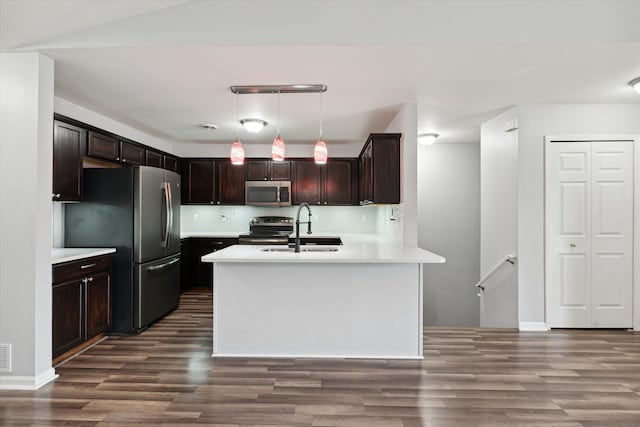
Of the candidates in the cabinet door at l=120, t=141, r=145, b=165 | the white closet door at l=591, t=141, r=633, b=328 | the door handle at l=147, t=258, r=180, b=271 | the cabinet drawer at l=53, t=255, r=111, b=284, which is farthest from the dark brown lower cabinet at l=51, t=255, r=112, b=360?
the white closet door at l=591, t=141, r=633, b=328

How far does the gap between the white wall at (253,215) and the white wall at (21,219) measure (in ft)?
13.8

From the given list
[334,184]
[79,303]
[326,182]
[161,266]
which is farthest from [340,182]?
[79,303]

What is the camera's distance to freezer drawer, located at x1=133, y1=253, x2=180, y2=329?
13.6ft

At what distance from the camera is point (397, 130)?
15.3 ft

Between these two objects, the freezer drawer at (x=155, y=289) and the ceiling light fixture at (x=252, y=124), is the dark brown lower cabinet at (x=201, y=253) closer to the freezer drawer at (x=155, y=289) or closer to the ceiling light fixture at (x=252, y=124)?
the freezer drawer at (x=155, y=289)

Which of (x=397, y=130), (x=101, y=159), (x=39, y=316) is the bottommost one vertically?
(x=39, y=316)

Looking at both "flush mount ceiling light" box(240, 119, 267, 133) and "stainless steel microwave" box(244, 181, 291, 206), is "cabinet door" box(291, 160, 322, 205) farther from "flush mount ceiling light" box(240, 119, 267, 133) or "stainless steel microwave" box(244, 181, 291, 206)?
"flush mount ceiling light" box(240, 119, 267, 133)

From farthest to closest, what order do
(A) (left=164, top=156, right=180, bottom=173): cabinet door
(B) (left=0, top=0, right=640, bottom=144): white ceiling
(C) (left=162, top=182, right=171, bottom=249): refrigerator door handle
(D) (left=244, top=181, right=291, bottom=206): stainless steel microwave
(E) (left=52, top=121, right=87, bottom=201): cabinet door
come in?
1. (D) (left=244, top=181, right=291, bottom=206): stainless steel microwave
2. (A) (left=164, top=156, right=180, bottom=173): cabinet door
3. (C) (left=162, top=182, right=171, bottom=249): refrigerator door handle
4. (E) (left=52, top=121, right=87, bottom=201): cabinet door
5. (B) (left=0, top=0, right=640, bottom=144): white ceiling

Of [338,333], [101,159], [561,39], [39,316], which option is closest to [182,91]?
[101,159]

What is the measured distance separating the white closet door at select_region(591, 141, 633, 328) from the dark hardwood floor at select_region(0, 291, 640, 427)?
443mm

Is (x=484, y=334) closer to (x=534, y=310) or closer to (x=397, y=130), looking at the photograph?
(x=534, y=310)

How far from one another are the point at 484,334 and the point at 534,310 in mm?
656

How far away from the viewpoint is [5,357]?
113 inches

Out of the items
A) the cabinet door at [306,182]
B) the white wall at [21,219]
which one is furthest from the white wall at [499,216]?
the white wall at [21,219]
